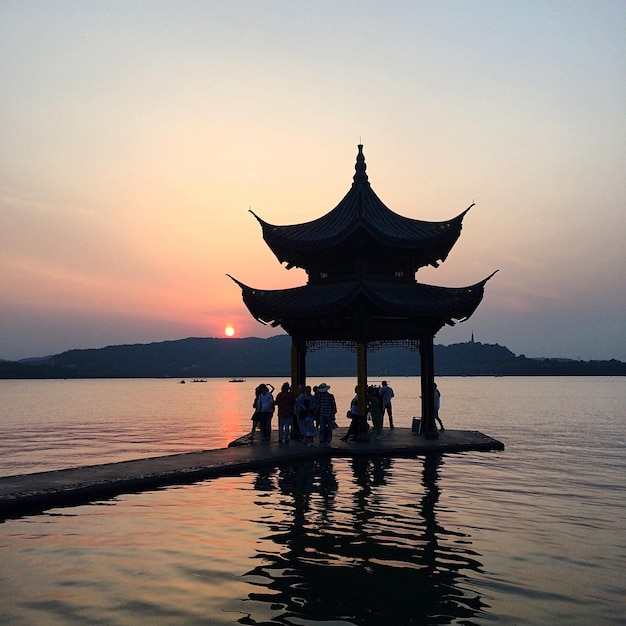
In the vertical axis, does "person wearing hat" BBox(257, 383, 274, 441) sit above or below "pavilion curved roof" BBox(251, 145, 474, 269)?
below

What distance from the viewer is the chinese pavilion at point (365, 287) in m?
25.1

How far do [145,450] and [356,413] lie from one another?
1425 cm

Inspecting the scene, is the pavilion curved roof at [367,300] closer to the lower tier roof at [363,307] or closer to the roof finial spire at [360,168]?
the lower tier roof at [363,307]

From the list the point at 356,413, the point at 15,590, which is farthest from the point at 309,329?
the point at 15,590

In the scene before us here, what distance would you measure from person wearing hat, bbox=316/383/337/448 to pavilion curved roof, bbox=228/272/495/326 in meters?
3.07

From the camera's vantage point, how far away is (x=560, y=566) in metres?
10.8

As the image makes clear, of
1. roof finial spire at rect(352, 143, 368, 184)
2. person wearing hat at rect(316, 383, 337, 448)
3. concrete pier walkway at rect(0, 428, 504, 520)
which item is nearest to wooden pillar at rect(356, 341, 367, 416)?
concrete pier walkway at rect(0, 428, 504, 520)

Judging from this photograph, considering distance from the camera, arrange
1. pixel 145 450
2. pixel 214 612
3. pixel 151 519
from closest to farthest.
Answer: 1. pixel 214 612
2. pixel 151 519
3. pixel 145 450

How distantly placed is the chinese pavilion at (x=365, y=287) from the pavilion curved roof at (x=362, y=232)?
1.6 inches

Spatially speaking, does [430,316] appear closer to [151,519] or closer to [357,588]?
[151,519]

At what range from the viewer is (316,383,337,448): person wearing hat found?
23234 mm

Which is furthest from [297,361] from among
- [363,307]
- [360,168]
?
[360,168]

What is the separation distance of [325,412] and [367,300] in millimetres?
4026

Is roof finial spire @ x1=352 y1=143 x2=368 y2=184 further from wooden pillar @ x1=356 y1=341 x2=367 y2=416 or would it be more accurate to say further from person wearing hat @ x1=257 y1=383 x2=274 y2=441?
person wearing hat @ x1=257 y1=383 x2=274 y2=441
